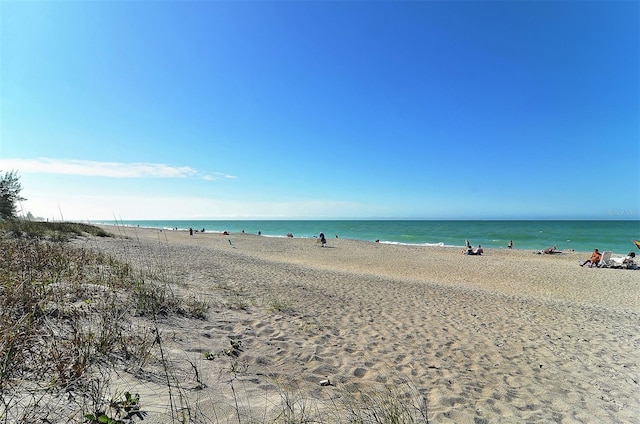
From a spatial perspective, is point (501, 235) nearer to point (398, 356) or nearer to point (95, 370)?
point (398, 356)

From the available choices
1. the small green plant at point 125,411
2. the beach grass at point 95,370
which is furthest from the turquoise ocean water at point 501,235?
the small green plant at point 125,411

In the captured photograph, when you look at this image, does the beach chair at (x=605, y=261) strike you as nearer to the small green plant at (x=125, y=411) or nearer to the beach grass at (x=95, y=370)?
the beach grass at (x=95, y=370)

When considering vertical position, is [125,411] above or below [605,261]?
above

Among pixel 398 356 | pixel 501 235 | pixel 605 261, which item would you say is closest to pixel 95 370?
pixel 398 356

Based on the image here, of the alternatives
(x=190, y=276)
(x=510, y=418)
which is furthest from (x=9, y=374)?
(x=190, y=276)

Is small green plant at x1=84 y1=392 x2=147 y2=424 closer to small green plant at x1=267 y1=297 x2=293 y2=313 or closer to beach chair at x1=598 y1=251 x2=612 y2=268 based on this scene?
small green plant at x1=267 y1=297 x2=293 y2=313

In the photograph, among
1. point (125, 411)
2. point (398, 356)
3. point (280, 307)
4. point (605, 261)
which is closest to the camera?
point (125, 411)

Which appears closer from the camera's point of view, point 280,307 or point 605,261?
point 280,307

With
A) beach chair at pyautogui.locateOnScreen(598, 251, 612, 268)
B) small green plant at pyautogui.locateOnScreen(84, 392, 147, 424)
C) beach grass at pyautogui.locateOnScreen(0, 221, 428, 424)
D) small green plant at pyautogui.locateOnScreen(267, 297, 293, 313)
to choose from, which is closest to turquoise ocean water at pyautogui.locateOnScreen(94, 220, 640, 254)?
beach grass at pyautogui.locateOnScreen(0, 221, 428, 424)

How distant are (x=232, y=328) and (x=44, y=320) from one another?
272cm

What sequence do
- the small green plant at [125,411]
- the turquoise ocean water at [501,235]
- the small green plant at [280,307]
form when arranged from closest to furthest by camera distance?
the small green plant at [125,411] < the small green plant at [280,307] < the turquoise ocean water at [501,235]

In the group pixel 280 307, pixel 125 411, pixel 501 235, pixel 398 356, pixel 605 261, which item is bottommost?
pixel 501 235

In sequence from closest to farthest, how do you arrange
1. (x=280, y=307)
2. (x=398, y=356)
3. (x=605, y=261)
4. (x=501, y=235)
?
(x=398, y=356)
(x=280, y=307)
(x=605, y=261)
(x=501, y=235)

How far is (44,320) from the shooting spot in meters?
3.59
